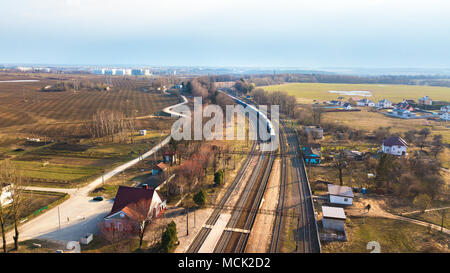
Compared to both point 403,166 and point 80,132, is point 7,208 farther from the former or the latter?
point 403,166

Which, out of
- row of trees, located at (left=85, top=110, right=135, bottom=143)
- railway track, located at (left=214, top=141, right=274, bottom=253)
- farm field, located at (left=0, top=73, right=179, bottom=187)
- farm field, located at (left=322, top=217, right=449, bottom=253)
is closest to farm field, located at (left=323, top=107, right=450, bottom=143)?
railway track, located at (left=214, top=141, right=274, bottom=253)

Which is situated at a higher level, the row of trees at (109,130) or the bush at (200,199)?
the row of trees at (109,130)

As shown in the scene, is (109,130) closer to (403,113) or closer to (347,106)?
(347,106)

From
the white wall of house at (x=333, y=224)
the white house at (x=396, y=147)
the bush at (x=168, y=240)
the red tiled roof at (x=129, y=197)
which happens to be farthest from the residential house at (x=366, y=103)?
the bush at (x=168, y=240)

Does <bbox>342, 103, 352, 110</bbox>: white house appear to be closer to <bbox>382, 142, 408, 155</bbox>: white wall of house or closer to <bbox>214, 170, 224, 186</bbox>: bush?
<bbox>382, 142, 408, 155</bbox>: white wall of house

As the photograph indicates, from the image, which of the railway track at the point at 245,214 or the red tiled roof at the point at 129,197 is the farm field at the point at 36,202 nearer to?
the red tiled roof at the point at 129,197

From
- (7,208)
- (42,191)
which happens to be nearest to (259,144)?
(42,191)
